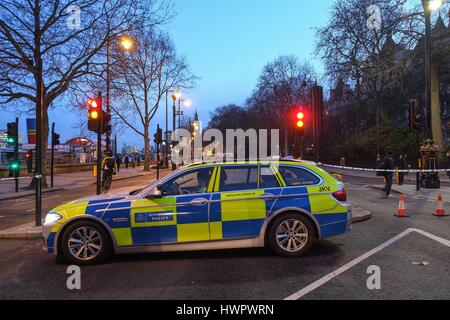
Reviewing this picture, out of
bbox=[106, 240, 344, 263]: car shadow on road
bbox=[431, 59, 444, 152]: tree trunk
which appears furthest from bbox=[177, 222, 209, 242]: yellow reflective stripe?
bbox=[431, 59, 444, 152]: tree trunk

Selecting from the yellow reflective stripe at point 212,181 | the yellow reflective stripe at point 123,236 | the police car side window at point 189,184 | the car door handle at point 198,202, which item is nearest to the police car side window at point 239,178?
the yellow reflective stripe at point 212,181

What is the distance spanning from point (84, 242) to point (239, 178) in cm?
252

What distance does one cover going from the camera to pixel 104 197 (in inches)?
274

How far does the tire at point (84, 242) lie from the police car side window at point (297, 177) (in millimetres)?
2888

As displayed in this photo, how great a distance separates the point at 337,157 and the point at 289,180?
4781 centimetres

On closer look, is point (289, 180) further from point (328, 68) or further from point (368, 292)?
point (328, 68)

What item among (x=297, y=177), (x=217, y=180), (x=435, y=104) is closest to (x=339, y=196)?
(x=297, y=177)

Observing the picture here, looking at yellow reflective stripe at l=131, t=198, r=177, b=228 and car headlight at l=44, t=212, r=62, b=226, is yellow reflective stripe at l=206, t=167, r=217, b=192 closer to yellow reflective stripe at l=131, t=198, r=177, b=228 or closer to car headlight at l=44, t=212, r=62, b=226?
yellow reflective stripe at l=131, t=198, r=177, b=228

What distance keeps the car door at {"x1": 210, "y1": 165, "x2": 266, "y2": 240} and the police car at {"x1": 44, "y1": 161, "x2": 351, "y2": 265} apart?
15mm

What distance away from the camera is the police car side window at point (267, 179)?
277 inches

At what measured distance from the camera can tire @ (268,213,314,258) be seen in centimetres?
682
